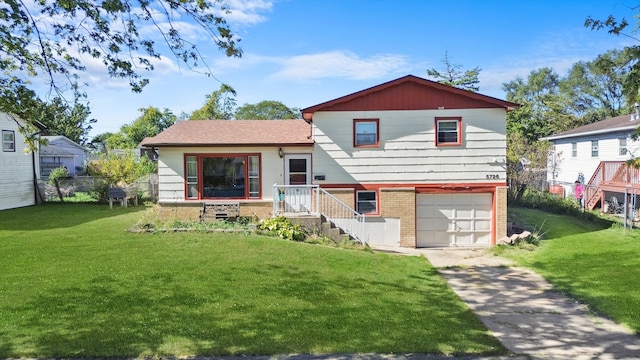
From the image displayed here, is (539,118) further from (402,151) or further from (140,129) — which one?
(140,129)

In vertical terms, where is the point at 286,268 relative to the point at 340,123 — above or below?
below

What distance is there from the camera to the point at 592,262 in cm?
1167

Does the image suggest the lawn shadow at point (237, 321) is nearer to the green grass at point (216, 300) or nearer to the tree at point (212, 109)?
the green grass at point (216, 300)

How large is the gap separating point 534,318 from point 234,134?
12250mm

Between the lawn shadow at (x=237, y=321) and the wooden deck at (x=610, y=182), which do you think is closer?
the lawn shadow at (x=237, y=321)

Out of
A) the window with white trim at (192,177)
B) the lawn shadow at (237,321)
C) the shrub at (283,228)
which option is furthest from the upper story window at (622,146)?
the window with white trim at (192,177)

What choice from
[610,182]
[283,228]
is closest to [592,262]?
[283,228]

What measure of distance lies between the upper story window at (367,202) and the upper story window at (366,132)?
1.79m

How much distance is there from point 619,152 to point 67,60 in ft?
91.2

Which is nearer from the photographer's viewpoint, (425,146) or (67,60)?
(67,60)

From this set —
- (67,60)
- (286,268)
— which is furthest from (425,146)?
(67,60)

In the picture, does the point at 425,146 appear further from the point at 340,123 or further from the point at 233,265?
the point at 233,265

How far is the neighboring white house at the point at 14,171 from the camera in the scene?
69.3ft

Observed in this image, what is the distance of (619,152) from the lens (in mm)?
24891
